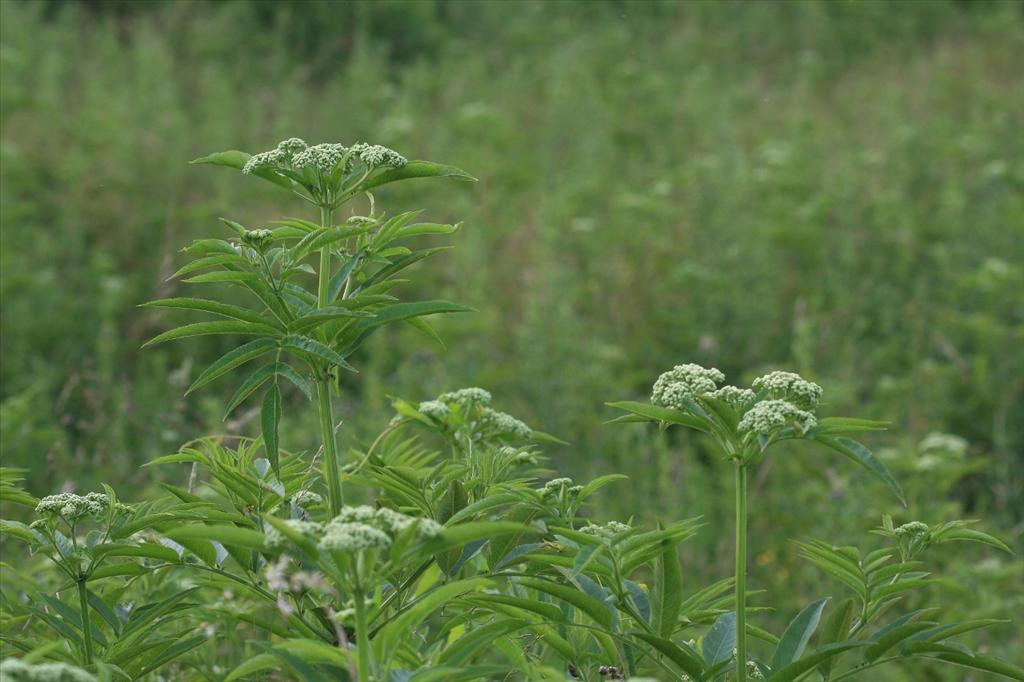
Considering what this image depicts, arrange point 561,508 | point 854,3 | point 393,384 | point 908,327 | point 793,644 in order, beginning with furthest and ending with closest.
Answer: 1. point 854,3
2. point 908,327
3. point 393,384
4. point 561,508
5. point 793,644

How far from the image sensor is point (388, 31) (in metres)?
10.4

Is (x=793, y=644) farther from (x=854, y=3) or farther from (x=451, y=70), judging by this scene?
(x=854, y=3)

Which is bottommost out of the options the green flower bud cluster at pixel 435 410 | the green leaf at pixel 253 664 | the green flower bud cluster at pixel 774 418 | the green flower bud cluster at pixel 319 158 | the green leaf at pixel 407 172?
the green leaf at pixel 253 664

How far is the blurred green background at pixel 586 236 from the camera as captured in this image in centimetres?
447

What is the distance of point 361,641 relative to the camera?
44.7 inches

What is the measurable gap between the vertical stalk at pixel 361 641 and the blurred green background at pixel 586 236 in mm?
1515

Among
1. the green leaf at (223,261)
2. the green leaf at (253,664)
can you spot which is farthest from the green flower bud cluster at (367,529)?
the green leaf at (223,261)

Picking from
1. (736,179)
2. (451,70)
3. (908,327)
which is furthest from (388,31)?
(908,327)

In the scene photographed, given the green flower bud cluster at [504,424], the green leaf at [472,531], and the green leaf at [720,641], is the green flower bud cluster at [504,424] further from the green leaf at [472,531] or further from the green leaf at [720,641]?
the green leaf at [472,531]

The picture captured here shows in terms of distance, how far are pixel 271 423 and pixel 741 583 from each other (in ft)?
2.06

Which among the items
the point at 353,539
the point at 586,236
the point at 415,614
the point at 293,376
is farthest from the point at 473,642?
the point at 586,236

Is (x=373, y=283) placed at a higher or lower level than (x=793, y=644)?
higher

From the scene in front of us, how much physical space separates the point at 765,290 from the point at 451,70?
4.75 metres

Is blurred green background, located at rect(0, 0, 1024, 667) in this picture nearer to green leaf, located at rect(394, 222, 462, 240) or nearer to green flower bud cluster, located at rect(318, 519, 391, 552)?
green leaf, located at rect(394, 222, 462, 240)
